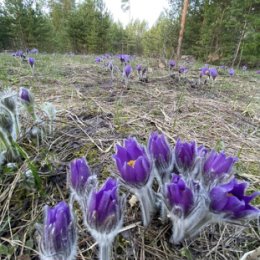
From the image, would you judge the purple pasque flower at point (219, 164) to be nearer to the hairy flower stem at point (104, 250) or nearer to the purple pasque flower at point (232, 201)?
the purple pasque flower at point (232, 201)

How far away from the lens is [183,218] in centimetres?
66

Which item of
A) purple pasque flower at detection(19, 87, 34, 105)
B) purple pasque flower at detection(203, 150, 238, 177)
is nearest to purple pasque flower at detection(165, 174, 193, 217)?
purple pasque flower at detection(203, 150, 238, 177)

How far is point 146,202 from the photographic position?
756 millimetres

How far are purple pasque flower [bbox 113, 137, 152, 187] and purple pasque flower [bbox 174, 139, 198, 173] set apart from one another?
135 mm

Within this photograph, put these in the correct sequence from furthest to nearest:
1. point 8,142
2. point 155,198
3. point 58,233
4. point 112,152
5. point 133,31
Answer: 1. point 133,31
2. point 112,152
3. point 8,142
4. point 155,198
5. point 58,233

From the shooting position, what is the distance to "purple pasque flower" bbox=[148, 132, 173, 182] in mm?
764

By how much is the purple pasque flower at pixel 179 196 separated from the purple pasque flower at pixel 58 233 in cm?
26

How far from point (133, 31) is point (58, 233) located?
13.9 metres

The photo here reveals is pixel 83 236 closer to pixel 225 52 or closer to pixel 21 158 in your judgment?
pixel 21 158

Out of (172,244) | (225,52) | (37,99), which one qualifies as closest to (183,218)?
(172,244)

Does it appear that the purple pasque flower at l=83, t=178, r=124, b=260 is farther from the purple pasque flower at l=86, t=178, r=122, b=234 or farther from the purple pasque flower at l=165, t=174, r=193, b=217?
the purple pasque flower at l=165, t=174, r=193, b=217

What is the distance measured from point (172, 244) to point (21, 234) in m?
0.50

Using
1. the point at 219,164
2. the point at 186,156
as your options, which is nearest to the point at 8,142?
the point at 186,156

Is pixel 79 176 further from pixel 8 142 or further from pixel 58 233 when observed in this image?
pixel 8 142
